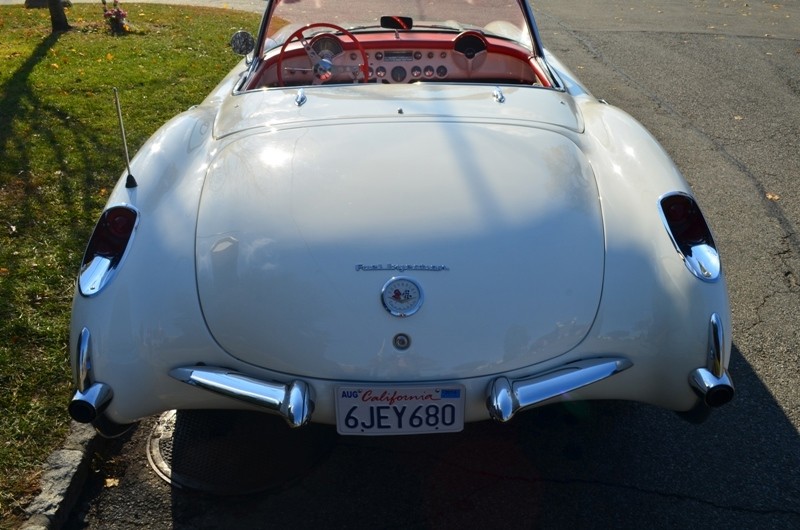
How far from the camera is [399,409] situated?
2.28 metres

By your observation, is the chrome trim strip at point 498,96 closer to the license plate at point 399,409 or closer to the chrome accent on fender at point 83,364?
the license plate at point 399,409

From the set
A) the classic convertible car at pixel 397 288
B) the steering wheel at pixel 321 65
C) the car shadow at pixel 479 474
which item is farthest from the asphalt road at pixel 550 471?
the steering wheel at pixel 321 65

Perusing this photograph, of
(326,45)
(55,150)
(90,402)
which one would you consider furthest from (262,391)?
(55,150)

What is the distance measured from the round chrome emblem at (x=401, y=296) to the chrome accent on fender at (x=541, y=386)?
1.06 ft

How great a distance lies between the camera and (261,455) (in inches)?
112

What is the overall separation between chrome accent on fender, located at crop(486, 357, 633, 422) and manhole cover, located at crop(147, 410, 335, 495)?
2.97 ft

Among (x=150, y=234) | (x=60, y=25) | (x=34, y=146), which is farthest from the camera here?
(x=60, y=25)

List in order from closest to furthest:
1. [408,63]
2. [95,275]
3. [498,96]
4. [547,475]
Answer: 1. [95,275]
2. [547,475]
3. [498,96]
4. [408,63]

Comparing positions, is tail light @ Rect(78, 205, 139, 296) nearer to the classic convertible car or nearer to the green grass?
the classic convertible car

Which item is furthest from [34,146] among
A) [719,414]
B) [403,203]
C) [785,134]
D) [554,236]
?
[785,134]

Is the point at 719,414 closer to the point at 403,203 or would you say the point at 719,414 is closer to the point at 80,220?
the point at 403,203

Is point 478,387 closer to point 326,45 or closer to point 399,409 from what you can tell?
point 399,409

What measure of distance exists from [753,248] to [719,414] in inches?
62.9

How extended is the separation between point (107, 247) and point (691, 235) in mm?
1937
